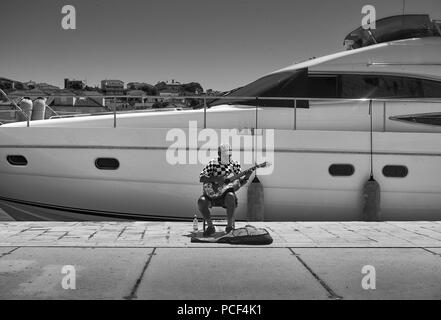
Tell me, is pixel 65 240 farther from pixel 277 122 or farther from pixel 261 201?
pixel 277 122

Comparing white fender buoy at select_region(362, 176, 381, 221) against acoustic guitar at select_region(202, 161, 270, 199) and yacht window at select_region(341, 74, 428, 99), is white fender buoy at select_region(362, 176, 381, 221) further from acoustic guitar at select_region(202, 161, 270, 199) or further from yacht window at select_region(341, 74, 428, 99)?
acoustic guitar at select_region(202, 161, 270, 199)

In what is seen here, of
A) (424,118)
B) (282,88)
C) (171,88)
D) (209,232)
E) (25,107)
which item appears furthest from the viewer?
(171,88)

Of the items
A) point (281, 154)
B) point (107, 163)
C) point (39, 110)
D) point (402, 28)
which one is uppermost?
point (402, 28)

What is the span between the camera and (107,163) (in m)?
7.90

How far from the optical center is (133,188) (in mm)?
7914

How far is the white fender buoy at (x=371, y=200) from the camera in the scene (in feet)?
25.6

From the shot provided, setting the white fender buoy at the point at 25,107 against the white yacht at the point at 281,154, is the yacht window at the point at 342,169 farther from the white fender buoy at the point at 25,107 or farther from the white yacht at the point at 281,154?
the white fender buoy at the point at 25,107

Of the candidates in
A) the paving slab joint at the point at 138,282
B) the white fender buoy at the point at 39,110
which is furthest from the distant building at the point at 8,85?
the paving slab joint at the point at 138,282

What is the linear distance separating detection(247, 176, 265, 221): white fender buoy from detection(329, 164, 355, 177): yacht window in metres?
1.19

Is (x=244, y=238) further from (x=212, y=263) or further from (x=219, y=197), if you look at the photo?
(x=212, y=263)

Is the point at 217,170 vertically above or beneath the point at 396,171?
above

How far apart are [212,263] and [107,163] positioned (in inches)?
141

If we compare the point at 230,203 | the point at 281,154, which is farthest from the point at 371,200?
the point at 230,203
